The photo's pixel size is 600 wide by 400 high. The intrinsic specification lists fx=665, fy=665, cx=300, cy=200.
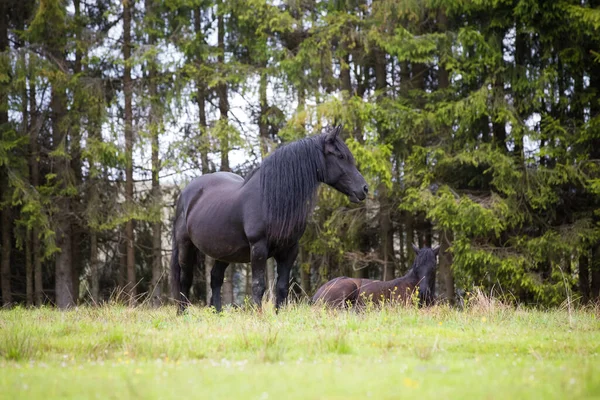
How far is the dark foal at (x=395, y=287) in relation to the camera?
37.6 ft

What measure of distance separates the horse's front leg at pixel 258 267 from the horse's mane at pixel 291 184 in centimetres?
21

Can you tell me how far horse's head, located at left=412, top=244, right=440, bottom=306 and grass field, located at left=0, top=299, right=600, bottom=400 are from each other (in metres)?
2.53

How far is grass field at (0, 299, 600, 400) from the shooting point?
13.7ft

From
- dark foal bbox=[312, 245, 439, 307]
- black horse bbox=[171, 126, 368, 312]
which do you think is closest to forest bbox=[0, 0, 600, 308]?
dark foal bbox=[312, 245, 439, 307]

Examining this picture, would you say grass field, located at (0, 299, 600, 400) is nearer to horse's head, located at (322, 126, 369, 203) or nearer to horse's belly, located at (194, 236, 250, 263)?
horse's belly, located at (194, 236, 250, 263)

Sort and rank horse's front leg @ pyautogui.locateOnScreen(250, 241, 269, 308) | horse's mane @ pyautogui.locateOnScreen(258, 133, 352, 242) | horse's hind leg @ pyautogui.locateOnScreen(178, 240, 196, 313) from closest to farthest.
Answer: horse's mane @ pyautogui.locateOnScreen(258, 133, 352, 242) → horse's front leg @ pyautogui.locateOnScreen(250, 241, 269, 308) → horse's hind leg @ pyautogui.locateOnScreen(178, 240, 196, 313)

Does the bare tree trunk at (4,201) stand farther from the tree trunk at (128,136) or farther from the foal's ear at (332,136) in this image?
the foal's ear at (332,136)

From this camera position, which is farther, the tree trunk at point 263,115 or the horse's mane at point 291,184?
the tree trunk at point 263,115

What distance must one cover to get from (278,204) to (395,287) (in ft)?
12.0

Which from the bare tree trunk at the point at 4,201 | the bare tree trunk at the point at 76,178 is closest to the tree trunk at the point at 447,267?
the bare tree trunk at the point at 76,178

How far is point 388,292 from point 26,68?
13771 millimetres

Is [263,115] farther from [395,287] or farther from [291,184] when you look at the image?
[291,184]

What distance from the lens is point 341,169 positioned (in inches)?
377

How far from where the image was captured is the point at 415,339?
21.1ft
